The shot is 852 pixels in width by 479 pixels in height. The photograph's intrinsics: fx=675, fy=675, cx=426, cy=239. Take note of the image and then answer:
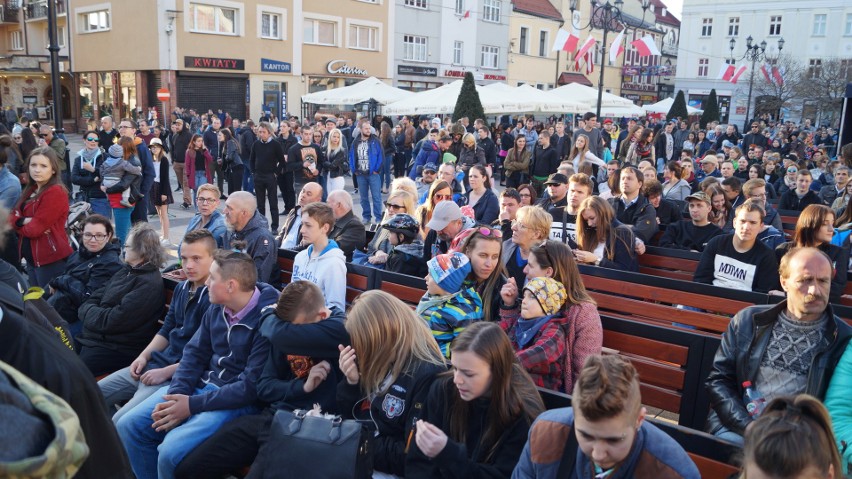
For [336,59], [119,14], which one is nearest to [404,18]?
[336,59]

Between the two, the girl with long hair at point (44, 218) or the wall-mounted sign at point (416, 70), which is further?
the wall-mounted sign at point (416, 70)

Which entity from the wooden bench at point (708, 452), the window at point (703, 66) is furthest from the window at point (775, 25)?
the wooden bench at point (708, 452)

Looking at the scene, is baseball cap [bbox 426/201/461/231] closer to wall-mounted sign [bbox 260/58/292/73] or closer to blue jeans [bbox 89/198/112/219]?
blue jeans [bbox 89/198/112/219]

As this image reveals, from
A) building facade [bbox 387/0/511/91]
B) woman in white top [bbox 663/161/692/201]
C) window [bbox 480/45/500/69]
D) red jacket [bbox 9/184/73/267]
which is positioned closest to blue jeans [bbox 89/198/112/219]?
red jacket [bbox 9/184/73/267]

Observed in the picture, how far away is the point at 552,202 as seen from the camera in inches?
302

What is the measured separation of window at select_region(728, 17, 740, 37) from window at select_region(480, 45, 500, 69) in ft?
83.8

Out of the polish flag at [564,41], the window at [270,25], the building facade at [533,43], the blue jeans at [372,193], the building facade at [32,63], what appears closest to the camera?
the blue jeans at [372,193]

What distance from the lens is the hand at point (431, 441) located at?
9.40ft

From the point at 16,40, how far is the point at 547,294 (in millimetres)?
47278

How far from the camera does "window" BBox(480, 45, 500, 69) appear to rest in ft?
148

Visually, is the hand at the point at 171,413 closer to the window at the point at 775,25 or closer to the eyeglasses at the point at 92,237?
the eyeglasses at the point at 92,237

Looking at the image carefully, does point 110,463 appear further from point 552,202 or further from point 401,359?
point 552,202

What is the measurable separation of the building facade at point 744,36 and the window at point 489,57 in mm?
20012

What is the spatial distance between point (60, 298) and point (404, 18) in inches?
1454
